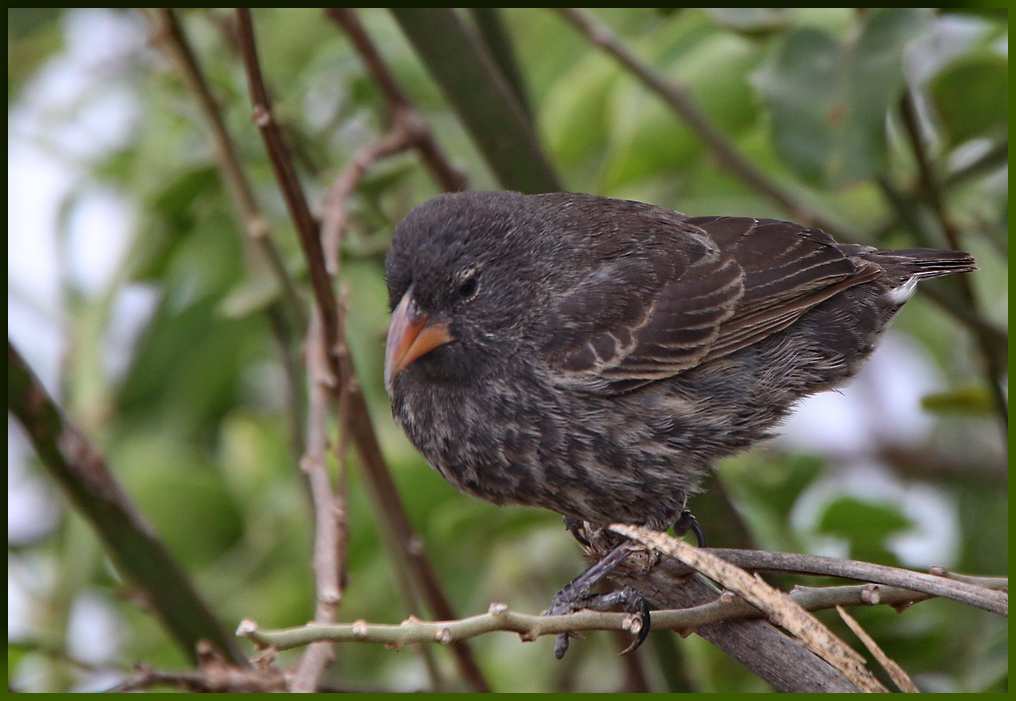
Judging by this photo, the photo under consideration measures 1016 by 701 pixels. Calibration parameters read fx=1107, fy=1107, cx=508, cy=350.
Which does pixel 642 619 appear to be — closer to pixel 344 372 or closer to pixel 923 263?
pixel 344 372

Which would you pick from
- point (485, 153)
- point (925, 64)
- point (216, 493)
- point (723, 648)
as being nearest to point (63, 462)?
point (216, 493)

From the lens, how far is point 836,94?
311 centimetres

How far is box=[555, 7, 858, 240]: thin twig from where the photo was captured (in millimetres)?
3201

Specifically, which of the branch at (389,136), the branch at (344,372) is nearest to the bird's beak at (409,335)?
the branch at (344,372)

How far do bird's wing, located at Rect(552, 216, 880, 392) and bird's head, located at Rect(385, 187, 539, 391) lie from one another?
149 mm

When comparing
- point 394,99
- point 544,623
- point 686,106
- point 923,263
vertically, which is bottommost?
point 544,623

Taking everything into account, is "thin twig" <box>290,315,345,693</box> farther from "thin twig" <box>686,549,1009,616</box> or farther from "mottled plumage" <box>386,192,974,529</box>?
"thin twig" <box>686,549,1009,616</box>

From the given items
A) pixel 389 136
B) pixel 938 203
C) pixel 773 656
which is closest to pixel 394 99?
pixel 389 136

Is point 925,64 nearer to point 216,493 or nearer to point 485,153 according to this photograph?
point 485,153

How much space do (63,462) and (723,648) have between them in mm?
1563

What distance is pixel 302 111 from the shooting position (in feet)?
11.7

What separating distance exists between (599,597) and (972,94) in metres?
1.91

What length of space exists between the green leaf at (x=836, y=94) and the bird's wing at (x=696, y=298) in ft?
0.71

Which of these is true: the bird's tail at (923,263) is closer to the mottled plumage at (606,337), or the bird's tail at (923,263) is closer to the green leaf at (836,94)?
the mottled plumage at (606,337)
